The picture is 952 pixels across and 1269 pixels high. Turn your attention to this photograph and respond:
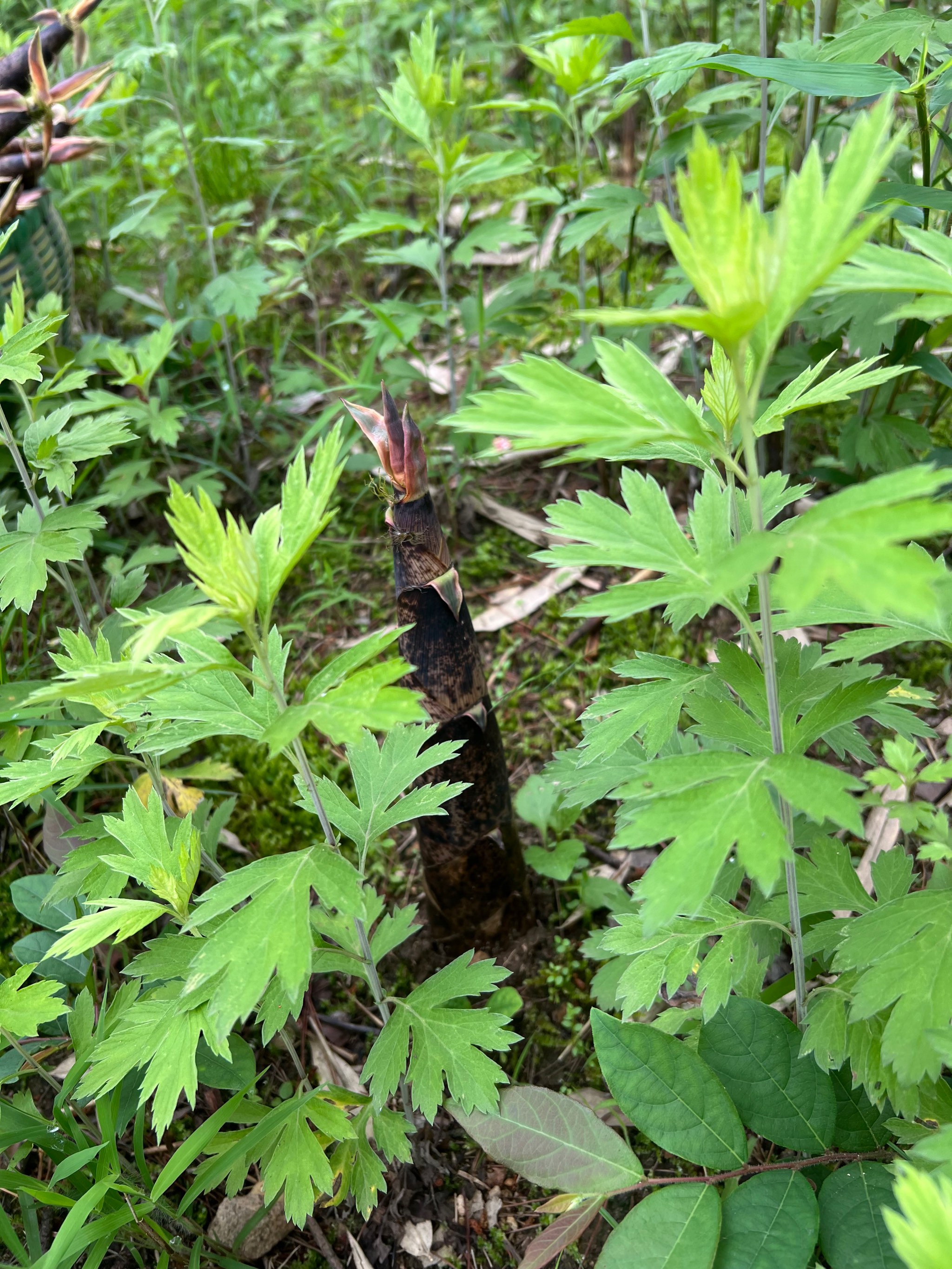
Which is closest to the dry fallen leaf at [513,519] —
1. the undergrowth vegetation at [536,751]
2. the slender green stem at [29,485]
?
the undergrowth vegetation at [536,751]

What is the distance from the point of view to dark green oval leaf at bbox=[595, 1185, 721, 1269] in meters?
1.23

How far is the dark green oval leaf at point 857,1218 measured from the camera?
121cm

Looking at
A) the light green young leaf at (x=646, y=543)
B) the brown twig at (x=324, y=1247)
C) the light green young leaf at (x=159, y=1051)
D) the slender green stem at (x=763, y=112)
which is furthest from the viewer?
the slender green stem at (x=763, y=112)

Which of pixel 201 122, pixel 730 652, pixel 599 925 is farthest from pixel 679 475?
pixel 201 122

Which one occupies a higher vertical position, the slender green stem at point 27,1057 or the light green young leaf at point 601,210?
the light green young leaf at point 601,210

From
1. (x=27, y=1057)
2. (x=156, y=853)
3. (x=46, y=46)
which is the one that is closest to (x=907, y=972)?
(x=156, y=853)

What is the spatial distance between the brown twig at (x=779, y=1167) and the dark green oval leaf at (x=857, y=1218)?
34 millimetres

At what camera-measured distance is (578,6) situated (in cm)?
421

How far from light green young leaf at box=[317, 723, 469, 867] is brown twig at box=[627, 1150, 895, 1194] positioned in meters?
0.68

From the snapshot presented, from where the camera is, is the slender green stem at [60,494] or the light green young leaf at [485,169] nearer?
the slender green stem at [60,494]

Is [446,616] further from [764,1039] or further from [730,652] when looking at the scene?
[764,1039]

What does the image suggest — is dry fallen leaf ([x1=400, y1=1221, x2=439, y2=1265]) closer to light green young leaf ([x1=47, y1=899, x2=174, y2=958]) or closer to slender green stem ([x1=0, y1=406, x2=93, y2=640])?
light green young leaf ([x1=47, y1=899, x2=174, y2=958])

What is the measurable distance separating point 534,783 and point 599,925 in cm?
41

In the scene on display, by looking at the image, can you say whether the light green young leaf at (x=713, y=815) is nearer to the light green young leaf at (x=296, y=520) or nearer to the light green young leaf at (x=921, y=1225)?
the light green young leaf at (x=921, y=1225)
